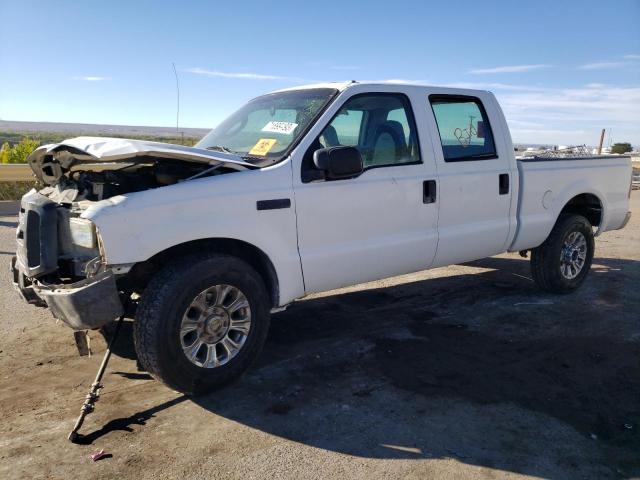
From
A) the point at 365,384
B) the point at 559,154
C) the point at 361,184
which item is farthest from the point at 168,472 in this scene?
the point at 559,154

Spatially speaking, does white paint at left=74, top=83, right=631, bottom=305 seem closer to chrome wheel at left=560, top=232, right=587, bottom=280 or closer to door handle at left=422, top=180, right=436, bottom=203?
door handle at left=422, top=180, right=436, bottom=203

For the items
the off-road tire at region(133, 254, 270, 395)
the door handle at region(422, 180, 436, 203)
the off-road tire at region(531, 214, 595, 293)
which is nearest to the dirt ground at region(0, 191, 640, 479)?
the off-road tire at region(133, 254, 270, 395)

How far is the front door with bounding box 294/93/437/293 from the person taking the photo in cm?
421

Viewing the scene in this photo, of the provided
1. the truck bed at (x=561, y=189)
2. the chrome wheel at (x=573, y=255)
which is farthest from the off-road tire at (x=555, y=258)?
the truck bed at (x=561, y=189)

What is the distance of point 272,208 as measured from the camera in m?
3.96

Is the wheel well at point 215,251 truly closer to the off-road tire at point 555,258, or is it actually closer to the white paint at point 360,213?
the white paint at point 360,213

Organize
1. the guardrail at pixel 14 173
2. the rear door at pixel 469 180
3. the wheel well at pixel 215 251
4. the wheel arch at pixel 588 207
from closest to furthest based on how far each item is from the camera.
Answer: the wheel well at pixel 215 251, the rear door at pixel 469 180, the wheel arch at pixel 588 207, the guardrail at pixel 14 173

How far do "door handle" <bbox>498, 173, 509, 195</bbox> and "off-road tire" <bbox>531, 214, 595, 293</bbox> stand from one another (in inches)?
43.6

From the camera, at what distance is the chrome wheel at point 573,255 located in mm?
6324

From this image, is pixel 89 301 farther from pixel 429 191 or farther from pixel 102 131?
pixel 102 131

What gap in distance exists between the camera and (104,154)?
11.8 feet

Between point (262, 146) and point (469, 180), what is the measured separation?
6.46 ft

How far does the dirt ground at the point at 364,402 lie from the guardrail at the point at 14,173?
304 inches

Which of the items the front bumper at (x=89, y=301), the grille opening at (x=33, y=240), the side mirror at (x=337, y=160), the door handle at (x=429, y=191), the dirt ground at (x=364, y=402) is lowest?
the dirt ground at (x=364, y=402)
